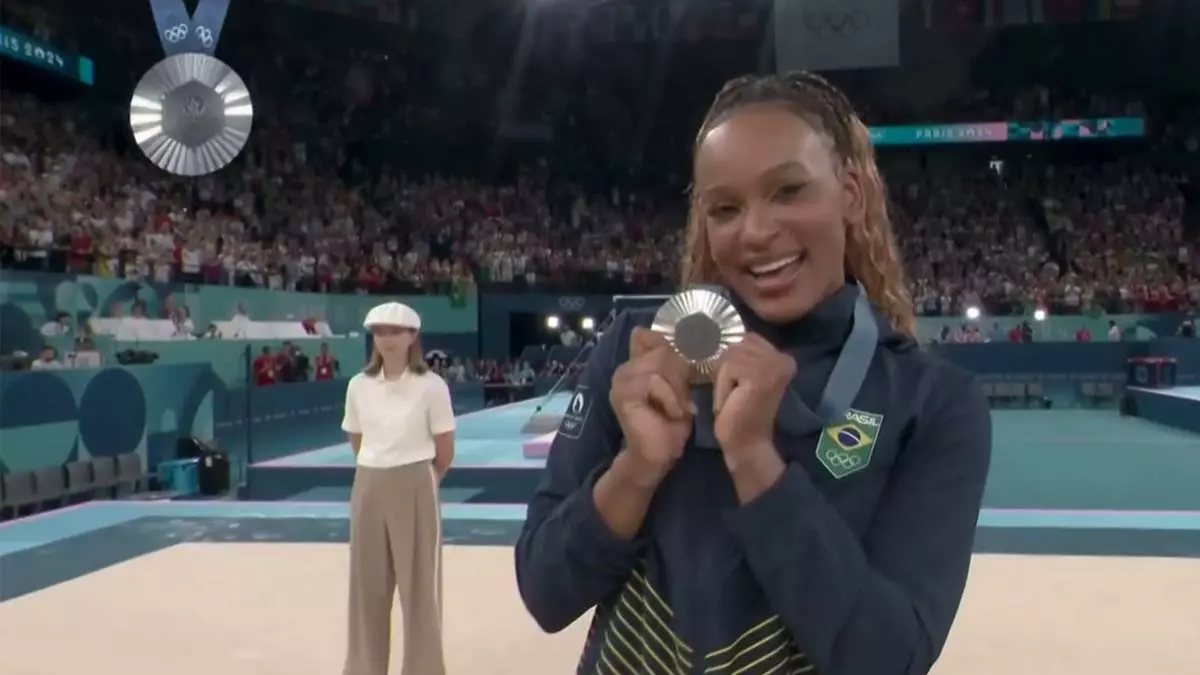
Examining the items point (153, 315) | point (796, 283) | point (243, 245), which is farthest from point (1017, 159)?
point (796, 283)

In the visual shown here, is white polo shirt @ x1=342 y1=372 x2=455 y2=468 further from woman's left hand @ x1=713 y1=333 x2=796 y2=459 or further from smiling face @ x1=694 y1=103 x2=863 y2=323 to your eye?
woman's left hand @ x1=713 y1=333 x2=796 y2=459

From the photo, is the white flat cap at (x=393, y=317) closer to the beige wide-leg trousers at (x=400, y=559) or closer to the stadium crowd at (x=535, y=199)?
the beige wide-leg trousers at (x=400, y=559)

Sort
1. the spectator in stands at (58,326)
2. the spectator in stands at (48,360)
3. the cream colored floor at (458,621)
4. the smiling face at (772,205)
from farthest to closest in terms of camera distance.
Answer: the spectator in stands at (58,326)
the spectator in stands at (48,360)
the cream colored floor at (458,621)
the smiling face at (772,205)

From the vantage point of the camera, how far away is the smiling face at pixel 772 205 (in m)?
A: 1.07

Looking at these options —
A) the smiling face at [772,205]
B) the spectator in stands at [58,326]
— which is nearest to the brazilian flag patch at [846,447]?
the smiling face at [772,205]

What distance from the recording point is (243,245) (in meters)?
17.0

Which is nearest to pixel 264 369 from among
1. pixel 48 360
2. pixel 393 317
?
pixel 48 360

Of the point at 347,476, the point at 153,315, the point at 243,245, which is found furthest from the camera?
the point at 243,245

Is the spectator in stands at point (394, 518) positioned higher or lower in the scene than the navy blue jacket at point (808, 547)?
lower

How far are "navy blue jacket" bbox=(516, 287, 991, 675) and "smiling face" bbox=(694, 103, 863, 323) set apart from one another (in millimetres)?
35

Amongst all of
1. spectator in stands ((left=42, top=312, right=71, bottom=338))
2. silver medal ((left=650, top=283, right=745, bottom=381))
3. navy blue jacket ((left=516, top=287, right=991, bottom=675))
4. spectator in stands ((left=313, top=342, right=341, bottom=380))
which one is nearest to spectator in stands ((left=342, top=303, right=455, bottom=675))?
navy blue jacket ((left=516, top=287, right=991, bottom=675))

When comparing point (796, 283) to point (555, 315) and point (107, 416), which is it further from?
point (555, 315)

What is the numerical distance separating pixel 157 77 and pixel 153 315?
6571 millimetres

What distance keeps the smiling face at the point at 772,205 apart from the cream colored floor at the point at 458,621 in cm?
380
